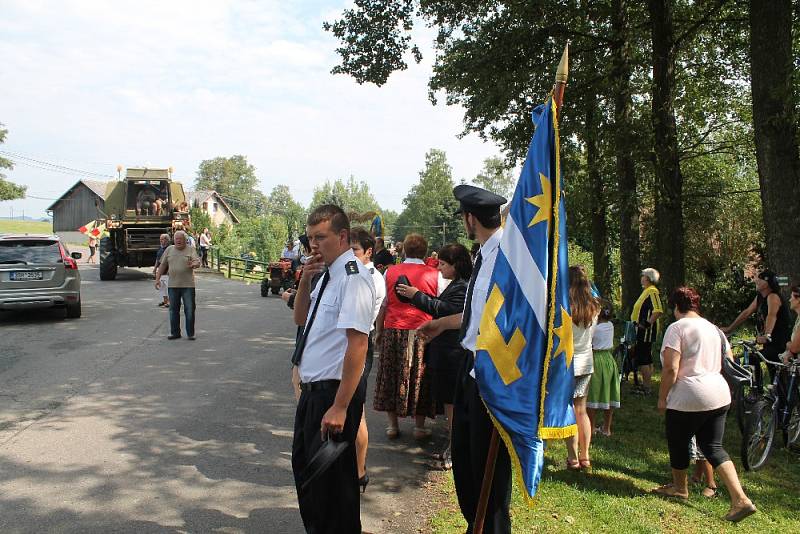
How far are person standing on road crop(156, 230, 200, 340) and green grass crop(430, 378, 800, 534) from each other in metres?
7.15

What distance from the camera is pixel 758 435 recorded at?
6.05m

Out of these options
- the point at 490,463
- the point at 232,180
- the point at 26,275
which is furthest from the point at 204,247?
the point at 232,180

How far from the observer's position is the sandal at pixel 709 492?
532cm

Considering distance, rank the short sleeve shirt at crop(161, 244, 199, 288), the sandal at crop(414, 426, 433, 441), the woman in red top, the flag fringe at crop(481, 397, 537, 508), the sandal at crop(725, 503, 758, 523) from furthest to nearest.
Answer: the short sleeve shirt at crop(161, 244, 199, 288), the sandal at crop(414, 426, 433, 441), the woman in red top, the sandal at crop(725, 503, 758, 523), the flag fringe at crop(481, 397, 537, 508)

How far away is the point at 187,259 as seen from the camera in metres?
11.4

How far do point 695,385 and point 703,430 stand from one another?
38cm

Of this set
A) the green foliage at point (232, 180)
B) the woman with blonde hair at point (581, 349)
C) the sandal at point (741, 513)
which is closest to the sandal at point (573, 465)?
the woman with blonde hair at point (581, 349)

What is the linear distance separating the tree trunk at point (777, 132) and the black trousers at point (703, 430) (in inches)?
190

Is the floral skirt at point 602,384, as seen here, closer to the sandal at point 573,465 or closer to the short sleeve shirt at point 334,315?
the sandal at point 573,465

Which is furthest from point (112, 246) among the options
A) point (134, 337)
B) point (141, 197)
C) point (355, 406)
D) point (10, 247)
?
point (355, 406)

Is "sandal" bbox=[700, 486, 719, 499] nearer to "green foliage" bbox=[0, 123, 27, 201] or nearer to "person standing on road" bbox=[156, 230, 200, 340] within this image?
"person standing on road" bbox=[156, 230, 200, 340]

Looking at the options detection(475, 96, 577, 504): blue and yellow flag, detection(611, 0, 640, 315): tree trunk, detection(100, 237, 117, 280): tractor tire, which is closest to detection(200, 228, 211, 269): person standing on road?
detection(100, 237, 117, 280): tractor tire

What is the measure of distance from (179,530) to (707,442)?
12.5 feet

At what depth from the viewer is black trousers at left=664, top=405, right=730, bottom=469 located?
4949mm
